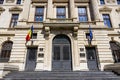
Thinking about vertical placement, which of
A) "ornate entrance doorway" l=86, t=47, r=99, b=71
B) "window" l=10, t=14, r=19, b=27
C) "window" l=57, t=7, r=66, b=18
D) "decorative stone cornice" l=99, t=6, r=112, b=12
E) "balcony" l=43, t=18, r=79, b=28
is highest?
"decorative stone cornice" l=99, t=6, r=112, b=12

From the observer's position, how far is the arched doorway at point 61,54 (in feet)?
51.4

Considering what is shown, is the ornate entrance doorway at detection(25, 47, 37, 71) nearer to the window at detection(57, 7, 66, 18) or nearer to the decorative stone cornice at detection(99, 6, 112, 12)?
the window at detection(57, 7, 66, 18)

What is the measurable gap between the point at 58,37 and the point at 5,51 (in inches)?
286

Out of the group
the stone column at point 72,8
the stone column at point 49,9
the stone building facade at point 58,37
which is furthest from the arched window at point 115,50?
the stone column at point 49,9

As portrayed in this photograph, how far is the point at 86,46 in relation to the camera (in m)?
16.7

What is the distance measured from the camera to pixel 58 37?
17.4m

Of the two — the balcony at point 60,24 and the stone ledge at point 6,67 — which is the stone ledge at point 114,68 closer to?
the balcony at point 60,24

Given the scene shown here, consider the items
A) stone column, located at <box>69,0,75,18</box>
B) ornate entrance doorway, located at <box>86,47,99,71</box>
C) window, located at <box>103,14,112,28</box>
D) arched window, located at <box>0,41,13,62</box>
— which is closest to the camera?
ornate entrance doorway, located at <box>86,47,99,71</box>

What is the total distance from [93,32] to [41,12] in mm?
8110

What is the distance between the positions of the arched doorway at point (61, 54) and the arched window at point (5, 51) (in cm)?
608

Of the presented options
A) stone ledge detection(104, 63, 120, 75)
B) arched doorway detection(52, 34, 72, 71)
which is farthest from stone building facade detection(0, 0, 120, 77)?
stone ledge detection(104, 63, 120, 75)

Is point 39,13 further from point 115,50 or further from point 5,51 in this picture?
point 115,50

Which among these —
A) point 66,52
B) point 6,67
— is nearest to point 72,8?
point 66,52

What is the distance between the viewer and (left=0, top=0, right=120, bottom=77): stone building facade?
1566cm
